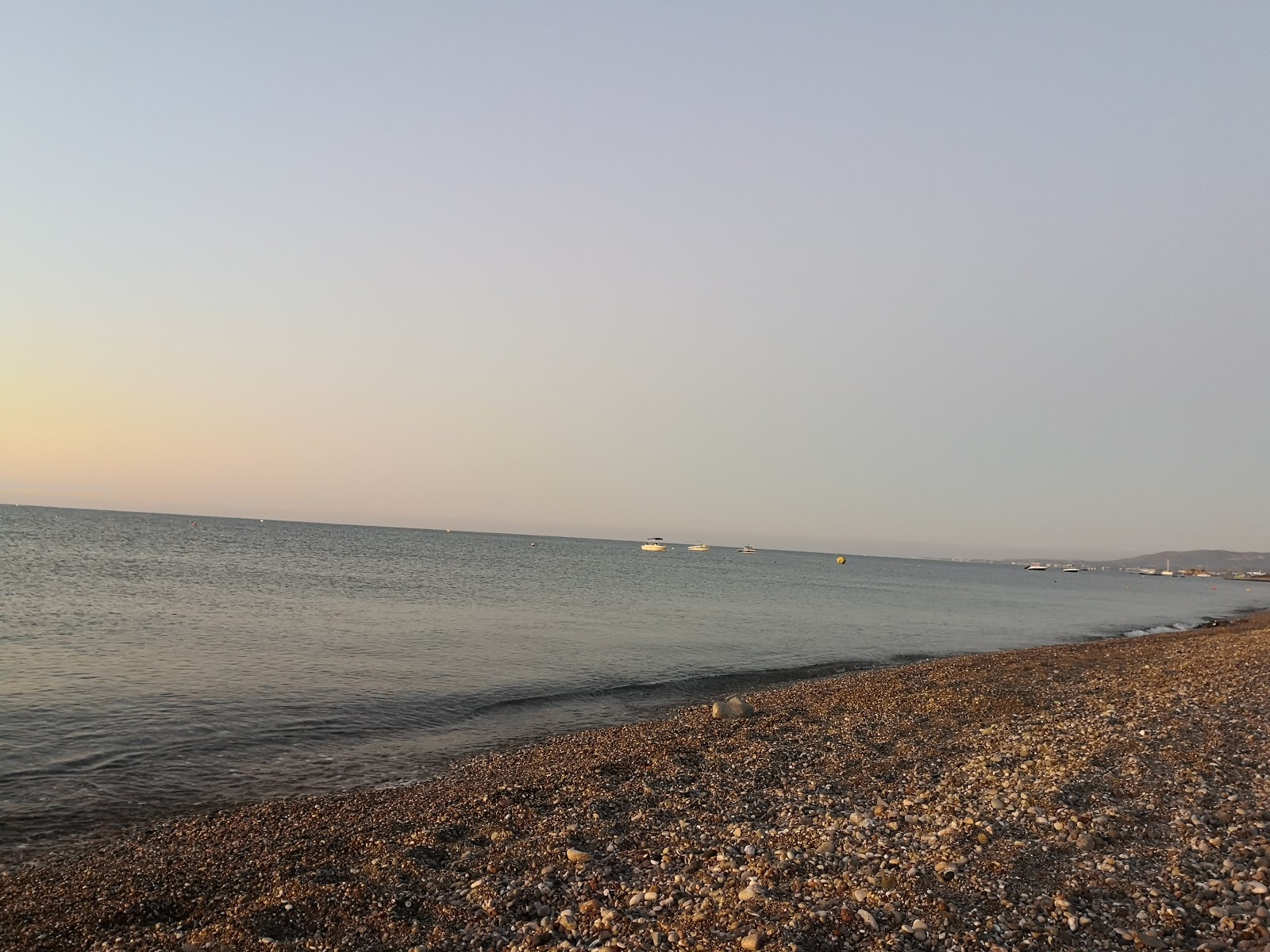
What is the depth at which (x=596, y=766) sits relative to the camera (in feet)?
47.7

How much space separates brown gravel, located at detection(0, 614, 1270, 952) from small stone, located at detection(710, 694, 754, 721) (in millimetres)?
3340

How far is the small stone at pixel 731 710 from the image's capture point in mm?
19562

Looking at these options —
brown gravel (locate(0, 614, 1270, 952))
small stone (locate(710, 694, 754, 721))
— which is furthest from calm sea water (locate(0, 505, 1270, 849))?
small stone (locate(710, 694, 754, 721))

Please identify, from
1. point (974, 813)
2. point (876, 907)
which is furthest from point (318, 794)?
point (974, 813)

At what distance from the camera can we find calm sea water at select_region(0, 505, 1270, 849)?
14930 mm

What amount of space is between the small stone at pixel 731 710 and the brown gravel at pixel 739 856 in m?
3.34

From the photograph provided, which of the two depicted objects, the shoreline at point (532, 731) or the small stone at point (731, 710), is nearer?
the shoreline at point (532, 731)

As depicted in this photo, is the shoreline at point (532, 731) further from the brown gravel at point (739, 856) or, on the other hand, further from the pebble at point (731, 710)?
the pebble at point (731, 710)

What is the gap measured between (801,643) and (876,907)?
1260 inches

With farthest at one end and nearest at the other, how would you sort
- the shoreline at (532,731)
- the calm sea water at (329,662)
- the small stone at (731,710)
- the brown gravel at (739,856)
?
the small stone at (731,710), the calm sea water at (329,662), the shoreline at (532,731), the brown gravel at (739,856)

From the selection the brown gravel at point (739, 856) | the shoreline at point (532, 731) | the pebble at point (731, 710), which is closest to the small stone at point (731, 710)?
the pebble at point (731, 710)

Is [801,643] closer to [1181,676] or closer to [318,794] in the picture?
[1181,676]

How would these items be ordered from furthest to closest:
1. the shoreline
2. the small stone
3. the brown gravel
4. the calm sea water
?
1. the small stone
2. the calm sea water
3. the shoreline
4. the brown gravel

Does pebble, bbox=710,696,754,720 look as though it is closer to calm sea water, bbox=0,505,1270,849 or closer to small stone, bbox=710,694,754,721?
small stone, bbox=710,694,754,721
